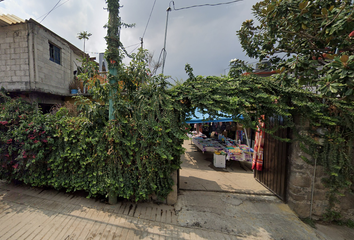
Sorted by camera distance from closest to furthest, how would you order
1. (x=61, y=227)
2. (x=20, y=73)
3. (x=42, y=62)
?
1. (x=61, y=227)
2. (x=20, y=73)
3. (x=42, y=62)

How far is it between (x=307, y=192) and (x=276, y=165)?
909 mm

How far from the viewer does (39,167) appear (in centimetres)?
356

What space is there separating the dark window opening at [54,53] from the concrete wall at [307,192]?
10.9 m

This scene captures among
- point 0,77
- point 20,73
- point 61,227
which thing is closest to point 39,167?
point 61,227

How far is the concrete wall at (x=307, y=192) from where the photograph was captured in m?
3.43

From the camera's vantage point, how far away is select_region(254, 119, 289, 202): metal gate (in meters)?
3.93

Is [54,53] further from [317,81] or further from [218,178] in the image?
[317,81]

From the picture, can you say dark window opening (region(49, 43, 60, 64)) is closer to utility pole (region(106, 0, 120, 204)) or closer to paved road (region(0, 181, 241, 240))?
utility pole (region(106, 0, 120, 204))

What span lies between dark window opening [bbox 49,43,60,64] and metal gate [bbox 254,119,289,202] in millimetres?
10664

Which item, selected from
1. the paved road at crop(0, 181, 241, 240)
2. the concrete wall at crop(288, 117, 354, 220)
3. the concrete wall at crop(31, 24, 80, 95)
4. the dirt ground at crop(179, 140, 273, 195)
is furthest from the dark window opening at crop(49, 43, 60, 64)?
the concrete wall at crop(288, 117, 354, 220)

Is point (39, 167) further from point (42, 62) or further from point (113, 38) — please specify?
point (42, 62)

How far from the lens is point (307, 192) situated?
3537mm

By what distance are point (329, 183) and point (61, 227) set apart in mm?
5769

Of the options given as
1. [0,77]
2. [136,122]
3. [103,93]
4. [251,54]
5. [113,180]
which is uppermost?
[251,54]
